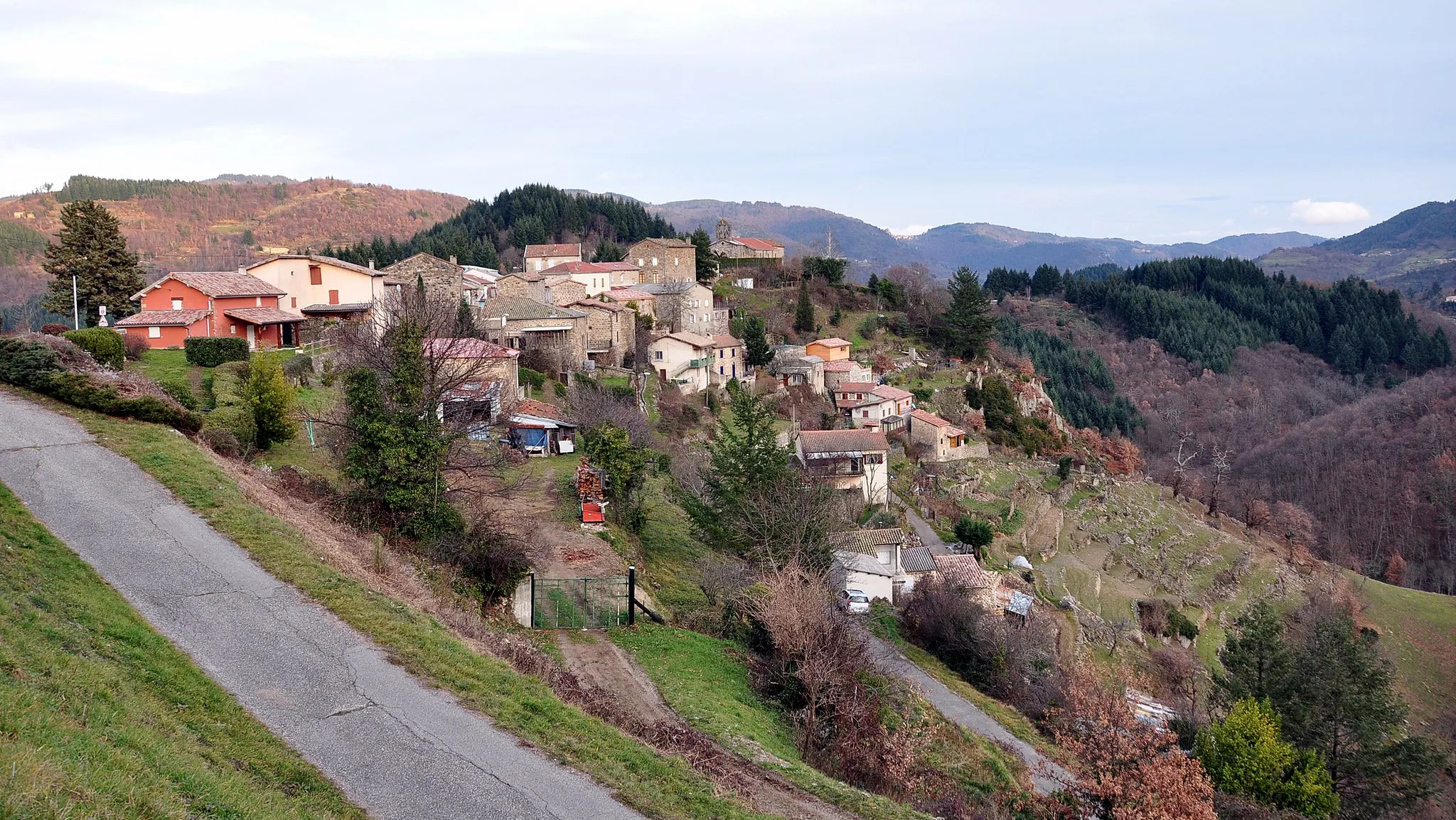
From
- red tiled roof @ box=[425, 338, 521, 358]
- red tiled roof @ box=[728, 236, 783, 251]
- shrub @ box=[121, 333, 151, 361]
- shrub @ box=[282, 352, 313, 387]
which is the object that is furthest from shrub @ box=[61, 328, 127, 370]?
red tiled roof @ box=[728, 236, 783, 251]

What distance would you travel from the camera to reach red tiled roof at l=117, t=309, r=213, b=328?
1238 inches

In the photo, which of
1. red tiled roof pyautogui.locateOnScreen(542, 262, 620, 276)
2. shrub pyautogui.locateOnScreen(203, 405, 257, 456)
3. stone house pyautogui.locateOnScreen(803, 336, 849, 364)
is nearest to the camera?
shrub pyautogui.locateOnScreen(203, 405, 257, 456)

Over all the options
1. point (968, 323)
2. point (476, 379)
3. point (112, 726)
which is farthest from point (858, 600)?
point (968, 323)

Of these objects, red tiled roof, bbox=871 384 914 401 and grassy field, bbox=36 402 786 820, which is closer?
grassy field, bbox=36 402 786 820

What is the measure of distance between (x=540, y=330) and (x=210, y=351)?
50.5 feet

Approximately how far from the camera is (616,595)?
17359 millimetres

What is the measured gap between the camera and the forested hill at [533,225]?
79.8 m

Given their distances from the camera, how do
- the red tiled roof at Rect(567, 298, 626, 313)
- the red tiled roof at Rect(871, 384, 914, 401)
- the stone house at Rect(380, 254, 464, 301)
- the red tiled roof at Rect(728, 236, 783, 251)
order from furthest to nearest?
the red tiled roof at Rect(728, 236, 783, 251) < the red tiled roof at Rect(871, 384, 914, 401) < the red tiled roof at Rect(567, 298, 626, 313) < the stone house at Rect(380, 254, 464, 301)

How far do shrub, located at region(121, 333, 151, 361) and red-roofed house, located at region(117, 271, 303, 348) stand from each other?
0.91m

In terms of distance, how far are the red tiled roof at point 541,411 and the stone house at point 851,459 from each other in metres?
12.0

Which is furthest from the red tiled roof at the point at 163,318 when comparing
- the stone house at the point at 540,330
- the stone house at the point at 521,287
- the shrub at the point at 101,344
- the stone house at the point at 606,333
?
the stone house at the point at 521,287

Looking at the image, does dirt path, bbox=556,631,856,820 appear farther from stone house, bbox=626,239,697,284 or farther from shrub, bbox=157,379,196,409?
stone house, bbox=626,239,697,284

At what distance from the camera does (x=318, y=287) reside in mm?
39062

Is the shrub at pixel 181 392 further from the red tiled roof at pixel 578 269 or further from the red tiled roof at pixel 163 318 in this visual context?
the red tiled roof at pixel 578 269
